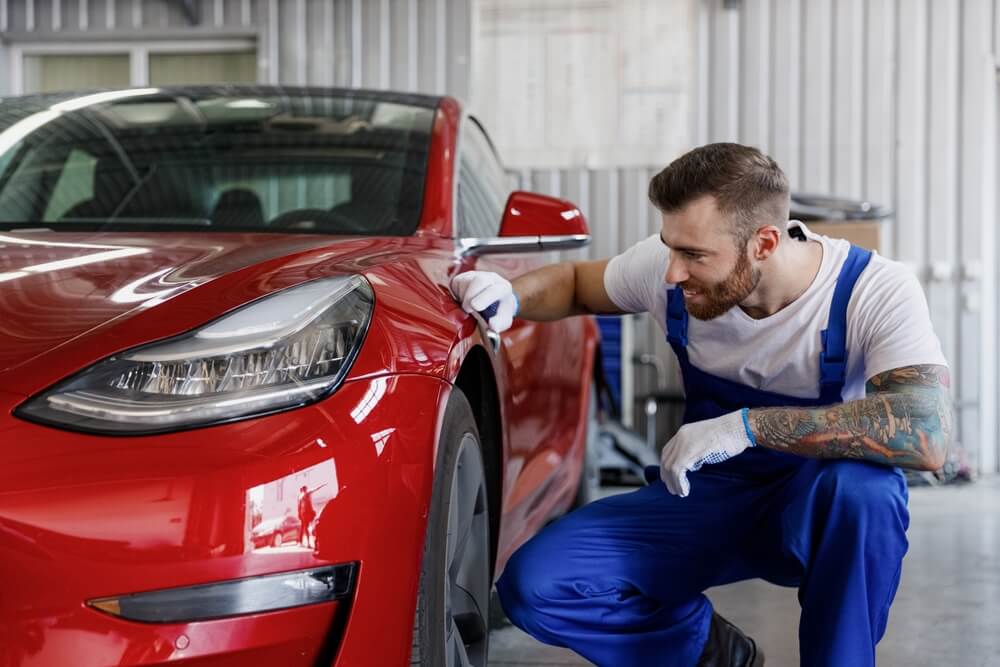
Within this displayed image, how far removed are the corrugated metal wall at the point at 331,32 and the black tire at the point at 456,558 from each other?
5.41 metres

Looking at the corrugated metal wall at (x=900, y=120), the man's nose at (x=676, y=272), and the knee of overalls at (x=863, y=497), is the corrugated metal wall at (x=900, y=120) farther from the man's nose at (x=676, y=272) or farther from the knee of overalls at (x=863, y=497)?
the knee of overalls at (x=863, y=497)

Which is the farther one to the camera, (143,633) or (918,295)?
(918,295)

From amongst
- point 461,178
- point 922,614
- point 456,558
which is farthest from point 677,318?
point 922,614

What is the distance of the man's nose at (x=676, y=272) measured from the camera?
199 cm

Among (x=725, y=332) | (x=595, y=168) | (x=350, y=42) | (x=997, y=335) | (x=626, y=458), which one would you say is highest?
(x=350, y=42)

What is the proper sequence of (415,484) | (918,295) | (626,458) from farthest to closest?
(626,458) → (918,295) → (415,484)

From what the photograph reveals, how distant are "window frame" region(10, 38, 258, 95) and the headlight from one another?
6.10 metres

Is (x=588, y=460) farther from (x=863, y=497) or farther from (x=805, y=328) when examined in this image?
(x=863, y=497)

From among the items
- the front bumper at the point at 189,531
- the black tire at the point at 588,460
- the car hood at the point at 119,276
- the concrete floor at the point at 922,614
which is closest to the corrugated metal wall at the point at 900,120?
the concrete floor at the point at 922,614

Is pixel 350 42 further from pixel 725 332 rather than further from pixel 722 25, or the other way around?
pixel 725 332

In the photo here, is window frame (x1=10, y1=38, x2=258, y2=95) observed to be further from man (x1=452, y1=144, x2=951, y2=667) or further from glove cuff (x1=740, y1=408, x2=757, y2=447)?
glove cuff (x1=740, y1=408, x2=757, y2=447)

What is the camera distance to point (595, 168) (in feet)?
22.8

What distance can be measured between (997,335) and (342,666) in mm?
6263

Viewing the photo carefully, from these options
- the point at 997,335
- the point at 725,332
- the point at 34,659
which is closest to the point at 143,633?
the point at 34,659
